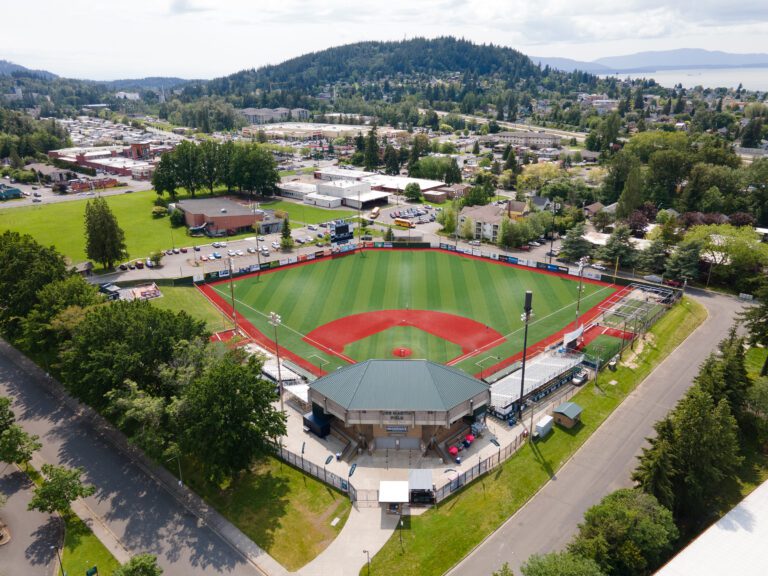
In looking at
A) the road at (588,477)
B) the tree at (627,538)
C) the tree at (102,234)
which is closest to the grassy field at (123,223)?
the tree at (102,234)

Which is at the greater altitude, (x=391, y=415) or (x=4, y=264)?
(x=4, y=264)

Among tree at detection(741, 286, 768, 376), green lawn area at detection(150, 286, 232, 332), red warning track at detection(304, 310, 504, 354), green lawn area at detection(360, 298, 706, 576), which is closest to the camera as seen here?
green lawn area at detection(360, 298, 706, 576)

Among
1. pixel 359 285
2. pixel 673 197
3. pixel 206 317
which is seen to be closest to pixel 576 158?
pixel 673 197

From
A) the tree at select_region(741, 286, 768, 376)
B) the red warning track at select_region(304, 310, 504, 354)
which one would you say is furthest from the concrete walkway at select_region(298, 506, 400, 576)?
the tree at select_region(741, 286, 768, 376)

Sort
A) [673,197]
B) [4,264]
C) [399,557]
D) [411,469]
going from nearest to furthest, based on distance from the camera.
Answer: [399,557] → [411,469] → [4,264] → [673,197]

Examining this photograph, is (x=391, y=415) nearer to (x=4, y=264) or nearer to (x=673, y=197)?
(x=4, y=264)

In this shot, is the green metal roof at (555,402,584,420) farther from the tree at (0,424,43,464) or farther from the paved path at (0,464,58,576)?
the tree at (0,424,43,464)
